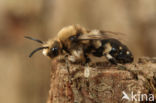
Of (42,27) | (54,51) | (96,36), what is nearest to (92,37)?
(96,36)

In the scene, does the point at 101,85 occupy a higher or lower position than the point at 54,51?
lower

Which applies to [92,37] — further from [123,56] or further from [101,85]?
[101,85]

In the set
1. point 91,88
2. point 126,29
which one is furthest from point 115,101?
point 126,29

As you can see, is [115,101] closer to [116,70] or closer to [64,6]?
[116,70]

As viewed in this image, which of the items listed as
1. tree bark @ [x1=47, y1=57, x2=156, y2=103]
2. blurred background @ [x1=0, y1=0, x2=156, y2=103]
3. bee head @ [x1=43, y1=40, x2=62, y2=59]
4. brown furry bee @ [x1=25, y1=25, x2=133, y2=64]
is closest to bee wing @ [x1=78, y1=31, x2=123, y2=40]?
brown furry bee @ [x1=25, y1=25, x2=133, y2=64]

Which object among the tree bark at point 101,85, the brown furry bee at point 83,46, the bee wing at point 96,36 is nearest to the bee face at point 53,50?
the brown furry bee at point 83,46

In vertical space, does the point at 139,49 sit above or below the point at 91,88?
above

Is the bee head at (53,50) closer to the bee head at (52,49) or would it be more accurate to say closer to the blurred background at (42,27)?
the bee head at (52,49)
